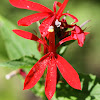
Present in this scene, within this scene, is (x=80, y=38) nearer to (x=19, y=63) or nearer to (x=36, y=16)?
(x=36, y=16)

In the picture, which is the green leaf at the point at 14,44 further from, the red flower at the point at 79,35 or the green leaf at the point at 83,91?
the red flower at the point at 79,35

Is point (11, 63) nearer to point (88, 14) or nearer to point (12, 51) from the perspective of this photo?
point (12, 51)

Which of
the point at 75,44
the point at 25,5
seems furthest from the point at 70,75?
the point at 75,44

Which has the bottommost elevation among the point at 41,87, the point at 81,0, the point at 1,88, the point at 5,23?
the point at 1,88

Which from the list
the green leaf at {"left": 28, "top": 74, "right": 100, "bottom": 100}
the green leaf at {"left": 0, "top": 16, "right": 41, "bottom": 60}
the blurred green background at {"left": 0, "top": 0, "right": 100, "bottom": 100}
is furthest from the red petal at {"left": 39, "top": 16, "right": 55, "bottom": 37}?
the blurred green background at {"left": 0, "top": 0, "right": 100, "bottom": 100}

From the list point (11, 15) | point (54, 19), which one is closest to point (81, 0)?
point (11, 15)

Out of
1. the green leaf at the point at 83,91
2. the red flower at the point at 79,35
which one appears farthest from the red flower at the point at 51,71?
the green leaf at the point at 83,91
